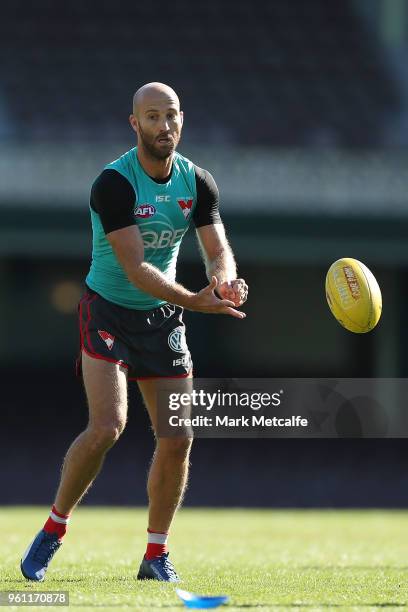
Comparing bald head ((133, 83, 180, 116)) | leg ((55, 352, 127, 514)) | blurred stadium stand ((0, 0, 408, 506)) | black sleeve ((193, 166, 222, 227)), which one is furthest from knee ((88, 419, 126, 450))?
blurred stadium stand ((0, 0, 408, 506))

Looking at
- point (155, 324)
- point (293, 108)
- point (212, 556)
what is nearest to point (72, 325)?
point (293, 108)

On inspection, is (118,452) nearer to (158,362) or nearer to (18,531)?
(18,531)

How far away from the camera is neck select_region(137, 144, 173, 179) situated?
589cm

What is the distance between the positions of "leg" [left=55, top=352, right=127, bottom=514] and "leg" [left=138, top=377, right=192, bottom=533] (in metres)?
0.24

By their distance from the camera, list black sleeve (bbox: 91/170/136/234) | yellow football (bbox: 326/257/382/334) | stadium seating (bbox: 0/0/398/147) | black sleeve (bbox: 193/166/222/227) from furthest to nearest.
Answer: stadium seating (bbox: 0/0/398/147)
yellow football (bbox: 326/257/382/334)
black sleeve (bbox: 193/166/222/227)
black sleeve (bbox: 91/170/136/234)

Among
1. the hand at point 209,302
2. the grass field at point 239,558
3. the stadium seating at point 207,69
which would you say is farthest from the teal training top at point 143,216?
the stadium seating at point 207,69

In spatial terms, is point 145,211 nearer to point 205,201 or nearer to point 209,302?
point 205,201

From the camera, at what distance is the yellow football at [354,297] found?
6.27 m

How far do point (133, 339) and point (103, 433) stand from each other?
1.64 ft

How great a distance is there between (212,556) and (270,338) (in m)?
11.7

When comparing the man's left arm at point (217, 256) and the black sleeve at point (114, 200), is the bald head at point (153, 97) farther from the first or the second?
the man's left arm at point (217, 256)

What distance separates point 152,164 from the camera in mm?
5902

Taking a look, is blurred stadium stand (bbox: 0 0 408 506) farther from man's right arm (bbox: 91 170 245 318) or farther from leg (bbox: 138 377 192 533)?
man's right arm (bbox: 91 170 245 318)

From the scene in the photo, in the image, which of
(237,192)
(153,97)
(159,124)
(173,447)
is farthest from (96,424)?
(237,192)
